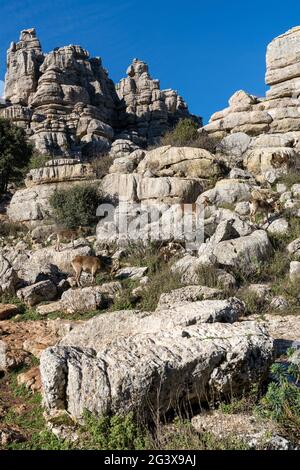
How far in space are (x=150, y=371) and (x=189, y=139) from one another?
64.2 ft

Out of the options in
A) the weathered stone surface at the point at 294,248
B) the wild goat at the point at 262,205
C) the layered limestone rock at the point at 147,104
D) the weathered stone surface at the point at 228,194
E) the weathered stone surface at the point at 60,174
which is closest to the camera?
the weathered stone surface at the point at 294,248

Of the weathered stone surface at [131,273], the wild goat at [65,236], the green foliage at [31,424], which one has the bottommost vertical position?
the green foliage at [31,424]

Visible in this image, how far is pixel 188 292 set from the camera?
28.8 ft

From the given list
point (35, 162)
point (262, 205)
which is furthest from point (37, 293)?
point (35, 162)

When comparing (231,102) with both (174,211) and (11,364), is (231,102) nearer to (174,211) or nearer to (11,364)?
(174,211)

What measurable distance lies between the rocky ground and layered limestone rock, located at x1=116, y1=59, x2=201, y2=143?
19267 mm

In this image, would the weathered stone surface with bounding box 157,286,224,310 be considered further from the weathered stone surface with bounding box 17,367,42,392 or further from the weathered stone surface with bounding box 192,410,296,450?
the weathered stone surface with bounding box 192,410,296,450

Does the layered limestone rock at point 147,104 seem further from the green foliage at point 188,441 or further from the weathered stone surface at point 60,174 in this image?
the green foliage at point 188,441

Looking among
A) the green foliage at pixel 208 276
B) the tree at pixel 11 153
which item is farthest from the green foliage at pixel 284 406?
the tree at pixel 11 153

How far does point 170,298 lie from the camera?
8.59 meters

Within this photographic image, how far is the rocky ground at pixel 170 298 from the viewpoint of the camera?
14.2 ft

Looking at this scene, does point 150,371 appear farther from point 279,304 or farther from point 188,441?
point 279,304

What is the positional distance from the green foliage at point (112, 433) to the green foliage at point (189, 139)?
18.6m

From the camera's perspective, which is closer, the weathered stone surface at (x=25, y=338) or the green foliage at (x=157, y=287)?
the weathered stone surface at (x=25, y=338)
